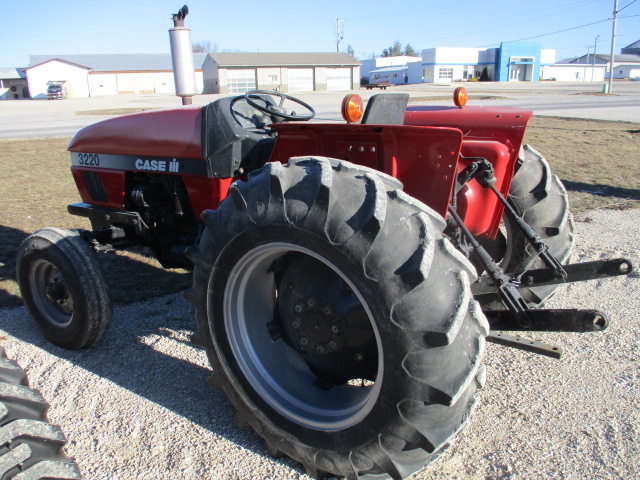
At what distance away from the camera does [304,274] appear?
8.36 feet

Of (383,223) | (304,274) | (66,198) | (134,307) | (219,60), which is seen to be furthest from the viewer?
(219,60)

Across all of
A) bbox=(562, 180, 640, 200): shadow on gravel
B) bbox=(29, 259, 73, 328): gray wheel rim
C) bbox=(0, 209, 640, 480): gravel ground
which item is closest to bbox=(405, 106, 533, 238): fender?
bbox=(0, 209, 640, 480): gravel ground

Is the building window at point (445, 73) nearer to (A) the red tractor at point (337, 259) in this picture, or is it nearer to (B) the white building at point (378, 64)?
(B) the white building at point (378, 64)

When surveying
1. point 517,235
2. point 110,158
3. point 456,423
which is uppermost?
point 110,158

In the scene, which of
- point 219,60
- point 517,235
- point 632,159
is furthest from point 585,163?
point 219,60

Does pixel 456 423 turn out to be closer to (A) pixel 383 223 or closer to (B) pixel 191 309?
(A) pixel 383 223

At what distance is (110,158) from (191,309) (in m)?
1.23

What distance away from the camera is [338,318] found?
2420 millimetres

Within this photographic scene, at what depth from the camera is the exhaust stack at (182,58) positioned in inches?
224

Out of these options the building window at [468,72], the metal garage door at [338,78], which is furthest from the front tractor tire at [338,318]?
the building window at [468,72]

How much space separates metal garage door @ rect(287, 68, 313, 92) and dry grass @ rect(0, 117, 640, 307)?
40.2 metres

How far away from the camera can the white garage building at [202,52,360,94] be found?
4994cm

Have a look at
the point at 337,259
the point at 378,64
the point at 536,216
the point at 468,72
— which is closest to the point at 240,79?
the point at 468,72

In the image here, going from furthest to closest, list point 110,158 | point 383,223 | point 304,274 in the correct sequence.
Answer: point 110,158
point 304,274
point 383,223
